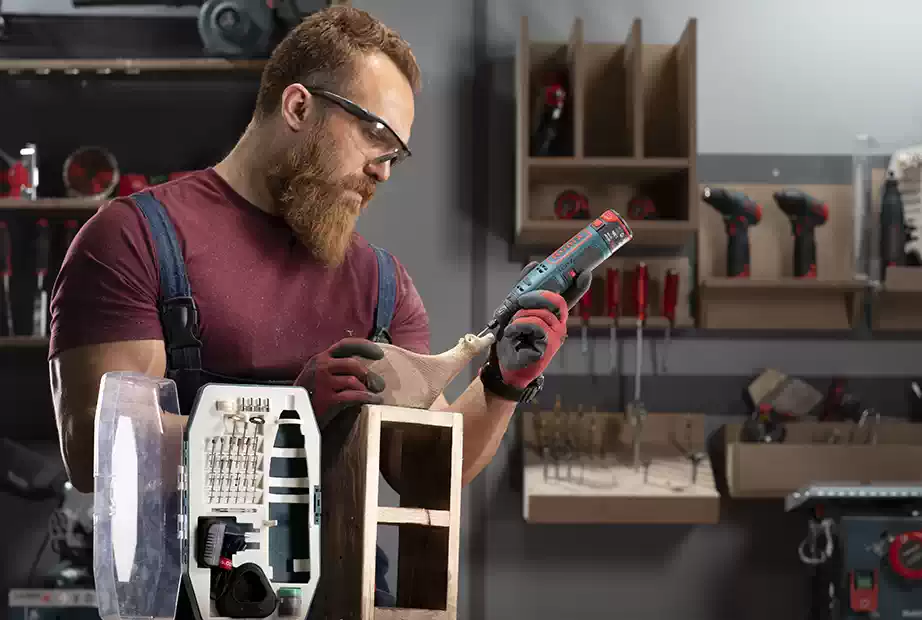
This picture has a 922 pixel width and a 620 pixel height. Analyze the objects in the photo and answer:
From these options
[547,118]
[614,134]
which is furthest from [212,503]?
[614,134]

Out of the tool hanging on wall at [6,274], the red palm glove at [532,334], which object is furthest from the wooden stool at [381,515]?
the tool hanging on wall at [6,274]

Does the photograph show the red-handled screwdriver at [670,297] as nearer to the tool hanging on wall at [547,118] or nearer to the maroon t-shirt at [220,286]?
the tool hanging on wall at [547,118]

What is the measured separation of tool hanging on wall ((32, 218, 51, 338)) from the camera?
9.91 ft

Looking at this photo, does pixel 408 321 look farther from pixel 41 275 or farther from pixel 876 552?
pixel 41 275

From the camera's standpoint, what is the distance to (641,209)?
3074 millimetres

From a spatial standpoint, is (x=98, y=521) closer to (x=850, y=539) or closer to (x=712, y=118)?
(x=850, y=539)

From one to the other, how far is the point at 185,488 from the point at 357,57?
0.57 m

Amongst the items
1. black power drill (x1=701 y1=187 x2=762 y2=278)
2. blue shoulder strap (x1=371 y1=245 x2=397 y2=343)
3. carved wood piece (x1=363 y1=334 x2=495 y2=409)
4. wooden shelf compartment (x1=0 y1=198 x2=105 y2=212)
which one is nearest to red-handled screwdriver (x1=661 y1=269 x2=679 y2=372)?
black power drill (x1=701 y1=187 x2=762 y2=278)

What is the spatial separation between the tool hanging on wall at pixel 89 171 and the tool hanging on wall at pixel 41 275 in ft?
0.46

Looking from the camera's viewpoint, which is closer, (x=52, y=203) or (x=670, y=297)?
(x=52, y=203)

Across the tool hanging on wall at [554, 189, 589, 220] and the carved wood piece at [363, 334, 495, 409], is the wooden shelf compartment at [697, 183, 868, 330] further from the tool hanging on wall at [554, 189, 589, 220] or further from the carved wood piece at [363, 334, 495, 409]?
the carved wood piece at [363, 334, 495, 409]

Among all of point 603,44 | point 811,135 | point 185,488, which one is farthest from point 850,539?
point 185,488

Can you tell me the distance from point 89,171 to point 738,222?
1.97m

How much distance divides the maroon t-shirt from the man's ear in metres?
0.14
